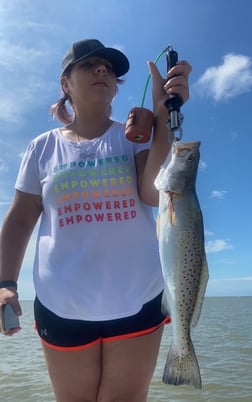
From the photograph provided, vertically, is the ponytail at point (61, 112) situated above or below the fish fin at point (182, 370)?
above

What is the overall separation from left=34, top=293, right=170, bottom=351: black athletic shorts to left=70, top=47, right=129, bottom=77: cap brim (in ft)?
5.01

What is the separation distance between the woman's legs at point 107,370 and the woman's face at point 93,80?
1531mm

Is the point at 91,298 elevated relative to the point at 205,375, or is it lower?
elevated

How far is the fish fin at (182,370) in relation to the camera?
1.97 meters

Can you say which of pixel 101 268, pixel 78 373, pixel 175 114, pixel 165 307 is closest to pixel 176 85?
pixel 175 114

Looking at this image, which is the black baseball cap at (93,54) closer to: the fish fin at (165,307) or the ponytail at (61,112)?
the ponytail at (61,112)

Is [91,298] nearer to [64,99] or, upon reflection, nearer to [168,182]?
[168,182]

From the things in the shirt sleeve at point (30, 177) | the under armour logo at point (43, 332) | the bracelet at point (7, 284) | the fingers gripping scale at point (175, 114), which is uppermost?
the fingers gripping scale at point (175, 114)

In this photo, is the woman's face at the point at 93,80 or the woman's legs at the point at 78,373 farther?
the woman's face at the point at 93,80

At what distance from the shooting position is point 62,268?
2266mm

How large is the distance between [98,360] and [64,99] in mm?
1839

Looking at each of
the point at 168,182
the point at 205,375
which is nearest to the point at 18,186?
the point at 168,182

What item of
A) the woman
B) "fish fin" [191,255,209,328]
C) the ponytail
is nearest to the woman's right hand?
the woman

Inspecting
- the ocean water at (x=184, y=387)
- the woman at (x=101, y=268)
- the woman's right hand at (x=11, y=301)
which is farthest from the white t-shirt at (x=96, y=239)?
the ocean water at (x=184, y=387)
